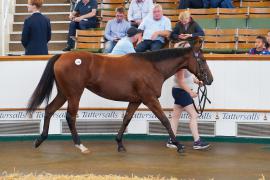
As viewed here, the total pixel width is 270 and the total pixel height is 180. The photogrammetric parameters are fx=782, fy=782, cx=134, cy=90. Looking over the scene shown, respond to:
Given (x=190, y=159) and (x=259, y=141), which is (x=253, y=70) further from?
(x=190, y=159)

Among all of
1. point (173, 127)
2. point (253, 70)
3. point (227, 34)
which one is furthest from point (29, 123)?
point (227, 34)

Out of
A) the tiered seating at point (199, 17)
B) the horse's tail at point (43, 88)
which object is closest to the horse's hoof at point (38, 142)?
the horse's tail at point (43, 88)

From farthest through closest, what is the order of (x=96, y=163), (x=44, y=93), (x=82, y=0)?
(x=82, y=0)
(x=44, y=93)
(x=96, y=163)

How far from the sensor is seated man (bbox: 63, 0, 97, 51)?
62.0 ft

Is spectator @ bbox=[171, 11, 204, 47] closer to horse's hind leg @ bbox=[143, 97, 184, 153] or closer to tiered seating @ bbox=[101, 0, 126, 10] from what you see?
horse's hind leg @ bbox=[143, 97, 184, 153]

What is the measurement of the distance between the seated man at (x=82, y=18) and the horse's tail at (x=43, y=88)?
19.6ft

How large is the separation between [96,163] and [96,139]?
2.60 m

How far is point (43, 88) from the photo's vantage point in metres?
12.9

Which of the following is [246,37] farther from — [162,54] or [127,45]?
[162,54]

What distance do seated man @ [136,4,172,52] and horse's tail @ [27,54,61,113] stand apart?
11.5ft

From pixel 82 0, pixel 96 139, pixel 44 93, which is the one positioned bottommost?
pixel 96 139

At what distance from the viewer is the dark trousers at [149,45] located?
52.9ft

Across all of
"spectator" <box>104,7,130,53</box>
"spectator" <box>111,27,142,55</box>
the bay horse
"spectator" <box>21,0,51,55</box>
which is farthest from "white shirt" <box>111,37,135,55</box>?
"spectator" <box>104,7,130,53</box>

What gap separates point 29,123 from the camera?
1421 centimetres
